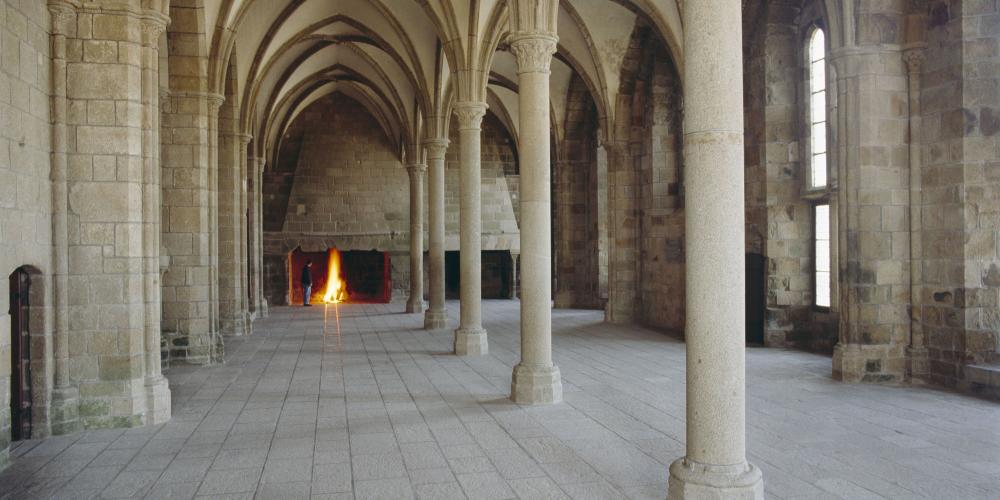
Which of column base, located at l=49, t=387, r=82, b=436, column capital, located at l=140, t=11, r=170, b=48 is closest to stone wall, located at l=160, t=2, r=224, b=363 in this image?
column capital, located at l=140, t=11, r=170, b=48

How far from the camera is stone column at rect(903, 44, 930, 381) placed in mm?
8742

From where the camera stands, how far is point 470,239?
37.7 ft

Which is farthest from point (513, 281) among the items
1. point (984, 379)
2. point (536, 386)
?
point (984, 379)

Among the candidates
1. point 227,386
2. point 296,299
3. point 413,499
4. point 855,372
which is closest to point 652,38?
point 855,372

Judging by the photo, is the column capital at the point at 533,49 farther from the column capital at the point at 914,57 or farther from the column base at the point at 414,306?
the column base at the point at 414,306

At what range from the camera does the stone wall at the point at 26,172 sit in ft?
18.6

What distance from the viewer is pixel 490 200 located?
79.1 ft

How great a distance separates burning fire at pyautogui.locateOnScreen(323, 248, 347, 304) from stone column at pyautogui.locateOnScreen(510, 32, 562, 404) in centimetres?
1775

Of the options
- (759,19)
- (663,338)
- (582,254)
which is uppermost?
(759,19)

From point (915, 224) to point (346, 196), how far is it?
17426 mm

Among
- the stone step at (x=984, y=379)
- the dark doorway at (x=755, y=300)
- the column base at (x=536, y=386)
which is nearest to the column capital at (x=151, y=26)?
the column base at (x=536, y=386)

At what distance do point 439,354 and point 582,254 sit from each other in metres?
10.0

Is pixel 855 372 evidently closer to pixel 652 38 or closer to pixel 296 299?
pixel 652 38

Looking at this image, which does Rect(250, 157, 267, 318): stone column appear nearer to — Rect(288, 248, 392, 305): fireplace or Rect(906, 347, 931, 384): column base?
Rect(288, 248, 392, 305): fireplace
